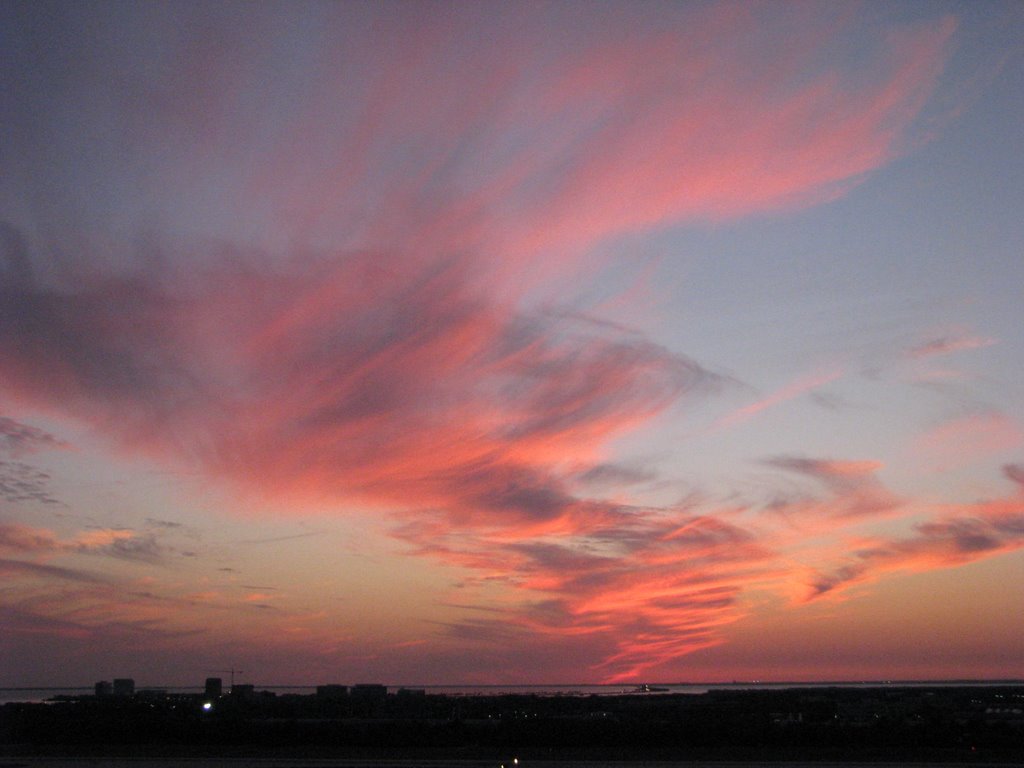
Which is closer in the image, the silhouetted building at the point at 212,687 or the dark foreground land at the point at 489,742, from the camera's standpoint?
the dark foreground land at the point at 489,742

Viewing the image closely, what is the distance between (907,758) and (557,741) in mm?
20212

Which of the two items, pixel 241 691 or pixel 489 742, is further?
pixel 241 691

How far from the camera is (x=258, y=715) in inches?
3386

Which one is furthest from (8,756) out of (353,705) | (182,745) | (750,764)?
(353,705)

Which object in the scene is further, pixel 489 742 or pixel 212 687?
pixel 212 687

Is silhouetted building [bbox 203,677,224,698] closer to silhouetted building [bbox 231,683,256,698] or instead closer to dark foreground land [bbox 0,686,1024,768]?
silhouetted building [bbox 231,683,256,698]

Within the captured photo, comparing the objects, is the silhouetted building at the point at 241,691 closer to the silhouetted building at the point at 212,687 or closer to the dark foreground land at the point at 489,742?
the silhouetted building at the point at 212,687

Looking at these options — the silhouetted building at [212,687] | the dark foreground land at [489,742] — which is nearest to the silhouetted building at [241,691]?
the silhouetted building at [212,687]

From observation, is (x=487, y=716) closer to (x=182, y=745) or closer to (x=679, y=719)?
(x=679, y=719)

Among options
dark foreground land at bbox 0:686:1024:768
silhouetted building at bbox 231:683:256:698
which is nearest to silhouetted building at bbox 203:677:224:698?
silhouetted building at bbox 231:683:256:698

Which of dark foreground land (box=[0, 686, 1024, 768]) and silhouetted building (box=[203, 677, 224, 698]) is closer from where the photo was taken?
dark foreground land (box=[0, 686, 1024, 768])

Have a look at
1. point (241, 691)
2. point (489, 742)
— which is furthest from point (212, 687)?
point (489, 742)

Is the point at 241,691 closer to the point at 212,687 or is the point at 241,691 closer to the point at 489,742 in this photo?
the point at 212,687

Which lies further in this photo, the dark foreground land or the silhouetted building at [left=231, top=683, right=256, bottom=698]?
the silhouetted building at [left=231, top=683, right=256, bottom=698]
